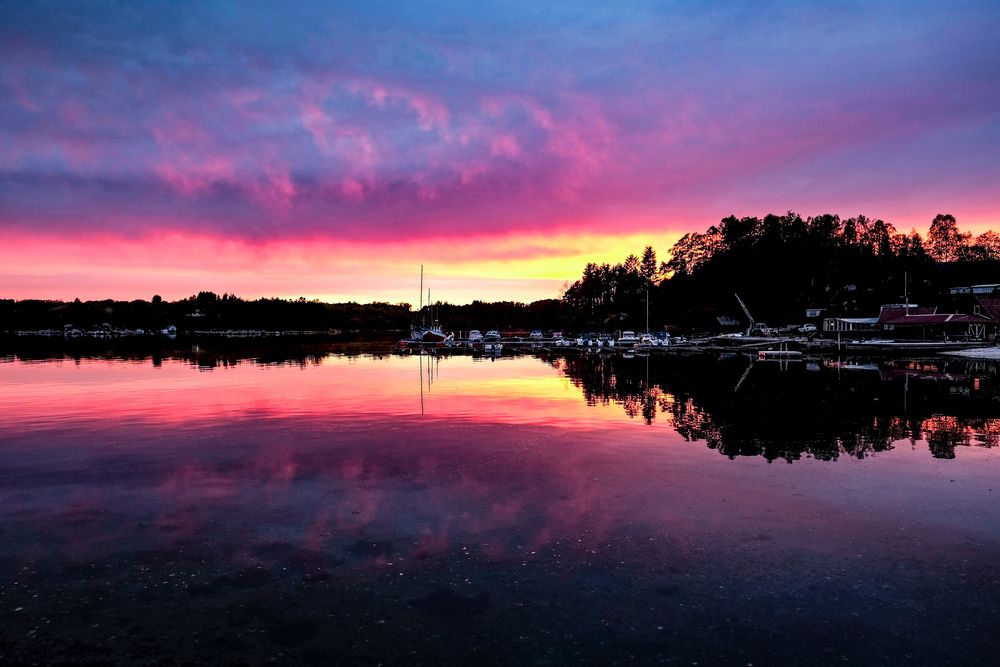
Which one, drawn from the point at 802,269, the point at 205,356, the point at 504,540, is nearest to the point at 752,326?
the point at 802,269

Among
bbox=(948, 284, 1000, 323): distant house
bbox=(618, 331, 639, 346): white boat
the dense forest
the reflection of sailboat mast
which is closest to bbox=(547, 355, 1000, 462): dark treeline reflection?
the reflection of sailboat mast

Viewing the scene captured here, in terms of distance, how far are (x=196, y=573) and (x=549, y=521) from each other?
286 inches

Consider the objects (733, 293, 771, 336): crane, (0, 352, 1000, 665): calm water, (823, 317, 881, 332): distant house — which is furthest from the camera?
(733, 293, 771, 336): crane

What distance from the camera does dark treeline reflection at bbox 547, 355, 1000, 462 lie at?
22812 mm

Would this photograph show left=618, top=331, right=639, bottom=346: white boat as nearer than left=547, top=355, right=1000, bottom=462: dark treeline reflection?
No

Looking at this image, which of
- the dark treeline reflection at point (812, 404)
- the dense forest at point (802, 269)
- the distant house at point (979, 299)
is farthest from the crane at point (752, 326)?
the dark treeline reflection at point (812, 404)

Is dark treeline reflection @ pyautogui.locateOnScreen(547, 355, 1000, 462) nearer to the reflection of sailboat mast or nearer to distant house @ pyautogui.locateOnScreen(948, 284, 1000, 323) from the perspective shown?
the reflection of sailboat mast

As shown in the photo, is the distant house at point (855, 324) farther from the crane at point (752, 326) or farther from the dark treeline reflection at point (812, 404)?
the dark treeline reflection at point (812, 404)

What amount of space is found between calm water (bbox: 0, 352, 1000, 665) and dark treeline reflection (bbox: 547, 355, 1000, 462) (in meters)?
0.30

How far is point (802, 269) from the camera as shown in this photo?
150m

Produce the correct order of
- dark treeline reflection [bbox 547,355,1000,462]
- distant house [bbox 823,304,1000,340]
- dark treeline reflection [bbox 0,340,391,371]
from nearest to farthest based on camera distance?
dark treeline reflection [bbox 547,355,1000,462] < dark treeline reflection [bbox 0,340,391,371] < distant house [bbox 823,304,1000,340]

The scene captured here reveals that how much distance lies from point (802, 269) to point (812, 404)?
133m

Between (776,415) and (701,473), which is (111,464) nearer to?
(701,473)

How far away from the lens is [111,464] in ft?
64.1
